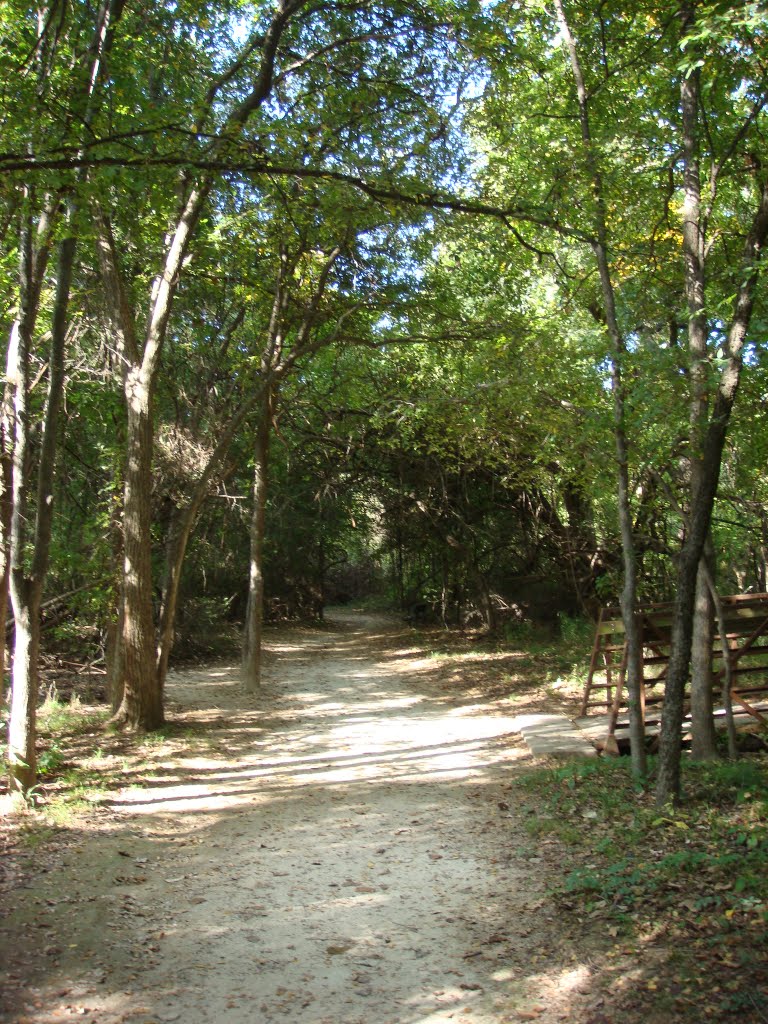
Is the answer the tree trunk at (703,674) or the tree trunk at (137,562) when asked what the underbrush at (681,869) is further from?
the tree trunk at (137,562)

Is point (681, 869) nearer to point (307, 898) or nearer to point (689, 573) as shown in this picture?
point (689, 573)

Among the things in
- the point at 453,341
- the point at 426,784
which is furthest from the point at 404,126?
the point at 426,784

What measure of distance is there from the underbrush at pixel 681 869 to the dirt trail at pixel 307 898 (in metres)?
0.36

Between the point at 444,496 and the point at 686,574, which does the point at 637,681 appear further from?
the point at 444,496

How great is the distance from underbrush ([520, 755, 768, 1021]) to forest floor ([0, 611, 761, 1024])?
0.47ft

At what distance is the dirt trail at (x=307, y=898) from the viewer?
4199 mm

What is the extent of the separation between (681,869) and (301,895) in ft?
8.03

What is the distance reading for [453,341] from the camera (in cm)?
1326

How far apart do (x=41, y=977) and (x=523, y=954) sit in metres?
2.53

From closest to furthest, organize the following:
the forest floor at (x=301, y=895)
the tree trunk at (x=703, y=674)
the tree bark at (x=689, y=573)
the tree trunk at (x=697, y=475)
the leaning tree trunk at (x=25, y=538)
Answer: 1. the forest floor at (x=301, y=895)
2. the tree trunk at (x=697, y=475)
3. the tree bark at (x=689, y=573)
4. the leaning tree trunk at (x=25, y=538)
5. the tree trunk at (x=703, y=674)

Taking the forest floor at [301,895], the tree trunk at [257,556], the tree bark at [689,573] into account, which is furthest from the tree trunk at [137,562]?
the tree bark at [689,573]

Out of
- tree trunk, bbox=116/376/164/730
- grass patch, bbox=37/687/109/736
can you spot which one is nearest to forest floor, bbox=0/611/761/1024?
grass patch, bbox=37/687/109/736

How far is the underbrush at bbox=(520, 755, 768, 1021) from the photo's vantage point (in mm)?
4059

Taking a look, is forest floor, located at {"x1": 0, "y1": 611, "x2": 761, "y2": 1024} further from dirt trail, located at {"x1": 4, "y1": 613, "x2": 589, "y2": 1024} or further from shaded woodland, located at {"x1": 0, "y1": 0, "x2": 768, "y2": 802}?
shaded woodland, located at {"x1": 0, "y1": 0, "x2": 768, "y2": 802}
